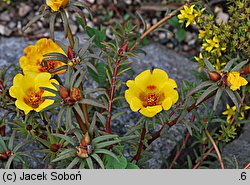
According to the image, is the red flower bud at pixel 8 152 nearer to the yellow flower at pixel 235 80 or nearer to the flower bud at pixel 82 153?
the flower bud at pixel 82 153

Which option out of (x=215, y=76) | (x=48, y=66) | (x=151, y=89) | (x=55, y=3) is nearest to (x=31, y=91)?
(x=48, y=66)

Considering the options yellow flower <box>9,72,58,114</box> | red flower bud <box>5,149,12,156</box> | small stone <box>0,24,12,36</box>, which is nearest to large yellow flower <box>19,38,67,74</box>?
yellow flower <box>9,72,58,114</box>

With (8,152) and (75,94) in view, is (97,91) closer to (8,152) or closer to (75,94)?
(75,94)

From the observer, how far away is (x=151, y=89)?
6.64ft

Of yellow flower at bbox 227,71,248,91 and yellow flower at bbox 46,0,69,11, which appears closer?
yellow flower at bbox 227,71,248,91

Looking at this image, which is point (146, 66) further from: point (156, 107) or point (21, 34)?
point (156, 107)

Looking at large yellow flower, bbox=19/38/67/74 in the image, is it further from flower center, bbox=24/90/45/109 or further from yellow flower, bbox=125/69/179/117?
yellow flower, bbox=125/69/179/117

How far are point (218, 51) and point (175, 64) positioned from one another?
2.95ft

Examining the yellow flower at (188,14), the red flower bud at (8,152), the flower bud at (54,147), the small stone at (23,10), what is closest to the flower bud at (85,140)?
the flower bud at (54,147)

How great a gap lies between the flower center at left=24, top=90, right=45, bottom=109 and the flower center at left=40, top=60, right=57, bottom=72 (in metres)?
0.12

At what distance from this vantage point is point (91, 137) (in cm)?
192

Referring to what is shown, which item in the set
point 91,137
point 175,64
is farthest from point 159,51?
point 91,137

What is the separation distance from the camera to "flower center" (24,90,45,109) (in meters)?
2.02

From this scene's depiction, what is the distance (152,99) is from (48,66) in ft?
1.54
